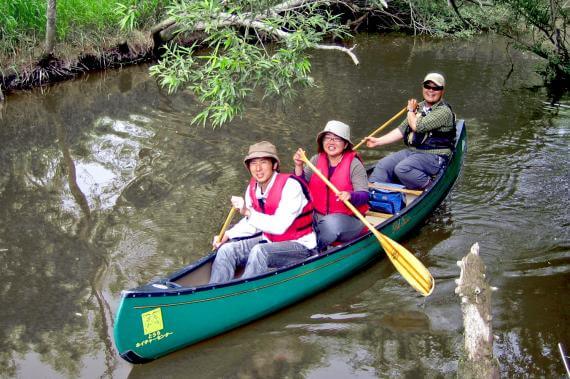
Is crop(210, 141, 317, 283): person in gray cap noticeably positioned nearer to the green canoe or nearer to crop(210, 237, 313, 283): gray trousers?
crop(210, 237, 313, 283): gray trousers

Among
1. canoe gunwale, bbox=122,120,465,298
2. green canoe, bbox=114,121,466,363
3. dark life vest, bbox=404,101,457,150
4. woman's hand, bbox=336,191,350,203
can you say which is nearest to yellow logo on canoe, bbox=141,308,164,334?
green canoe, bbox=114,121,466,363

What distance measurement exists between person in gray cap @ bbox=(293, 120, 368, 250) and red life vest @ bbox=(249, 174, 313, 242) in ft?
0.90

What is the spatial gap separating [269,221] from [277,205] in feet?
0.46

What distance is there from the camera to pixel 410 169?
6770 millimetres

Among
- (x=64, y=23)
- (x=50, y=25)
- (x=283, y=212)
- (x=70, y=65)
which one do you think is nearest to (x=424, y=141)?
(x=283, y=212)

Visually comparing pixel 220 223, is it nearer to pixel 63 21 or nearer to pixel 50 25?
pixel 50 25

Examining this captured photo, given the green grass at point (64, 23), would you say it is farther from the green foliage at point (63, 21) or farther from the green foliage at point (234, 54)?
the green foliage at point (234, 54)

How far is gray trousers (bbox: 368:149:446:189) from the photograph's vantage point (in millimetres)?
6773

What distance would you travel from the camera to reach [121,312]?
4242 millimetres

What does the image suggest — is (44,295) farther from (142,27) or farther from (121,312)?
(142,27)

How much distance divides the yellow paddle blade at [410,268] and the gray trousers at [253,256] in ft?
2.25

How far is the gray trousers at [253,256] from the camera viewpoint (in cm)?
503

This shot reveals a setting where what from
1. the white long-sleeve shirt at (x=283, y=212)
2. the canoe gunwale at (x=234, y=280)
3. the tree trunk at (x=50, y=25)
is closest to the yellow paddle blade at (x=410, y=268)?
the canoe gunwale at (x=234, y=280)

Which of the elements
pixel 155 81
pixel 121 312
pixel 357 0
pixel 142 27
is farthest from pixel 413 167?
pixel 357 0
